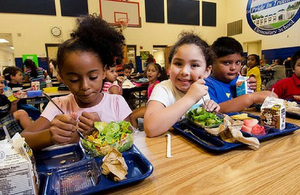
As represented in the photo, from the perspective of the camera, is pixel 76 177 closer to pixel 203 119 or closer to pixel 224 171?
pixel 224 171

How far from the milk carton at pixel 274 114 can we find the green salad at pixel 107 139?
0.64m

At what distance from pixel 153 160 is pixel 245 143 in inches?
14.0

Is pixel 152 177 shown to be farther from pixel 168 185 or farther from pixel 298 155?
pixel 298 155

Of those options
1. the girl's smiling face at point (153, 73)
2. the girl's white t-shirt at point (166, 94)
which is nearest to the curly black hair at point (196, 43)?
the girl's white t-shirt at point (166, 94)

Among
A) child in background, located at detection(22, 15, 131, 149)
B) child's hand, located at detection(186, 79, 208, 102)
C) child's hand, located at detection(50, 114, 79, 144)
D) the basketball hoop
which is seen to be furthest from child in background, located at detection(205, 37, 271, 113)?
the basketball hoop

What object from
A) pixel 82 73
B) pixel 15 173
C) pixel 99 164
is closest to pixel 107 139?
pixel 99 164

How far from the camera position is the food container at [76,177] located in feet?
1.72

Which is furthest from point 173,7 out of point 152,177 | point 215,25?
point 152,177

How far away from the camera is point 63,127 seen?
70cm

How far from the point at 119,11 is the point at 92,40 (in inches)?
315

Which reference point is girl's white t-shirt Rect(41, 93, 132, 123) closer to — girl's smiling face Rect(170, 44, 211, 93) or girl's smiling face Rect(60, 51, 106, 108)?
girl's smiling face Rect(60, 51, 106, 108)

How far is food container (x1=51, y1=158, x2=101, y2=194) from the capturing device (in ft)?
1.72

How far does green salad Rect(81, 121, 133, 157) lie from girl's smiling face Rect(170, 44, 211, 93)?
51 centimetres

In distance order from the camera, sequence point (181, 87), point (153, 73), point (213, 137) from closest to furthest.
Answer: point (213, 137)
point (181, 87)
point (153, 73)
